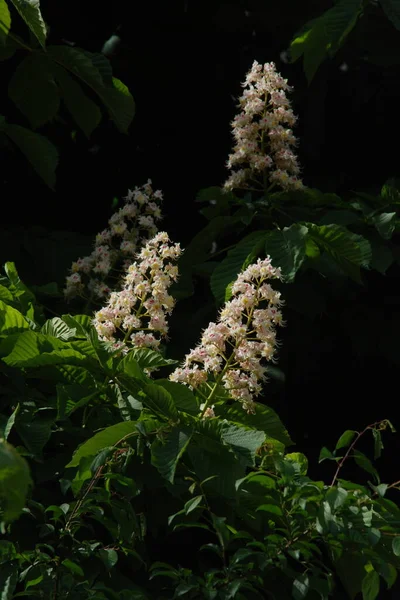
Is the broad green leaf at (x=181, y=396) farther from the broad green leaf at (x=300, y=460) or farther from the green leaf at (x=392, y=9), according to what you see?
the green leaf at (x=392, y=9)

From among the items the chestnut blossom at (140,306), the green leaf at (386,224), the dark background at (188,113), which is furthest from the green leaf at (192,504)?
the dark background at (188,113)

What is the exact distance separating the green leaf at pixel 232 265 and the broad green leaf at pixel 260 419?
511mm

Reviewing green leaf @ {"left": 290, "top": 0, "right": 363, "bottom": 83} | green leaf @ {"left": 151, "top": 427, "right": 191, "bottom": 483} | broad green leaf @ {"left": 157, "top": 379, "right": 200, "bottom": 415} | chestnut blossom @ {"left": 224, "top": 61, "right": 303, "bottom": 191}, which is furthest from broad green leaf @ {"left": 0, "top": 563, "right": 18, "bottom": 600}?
green leaf @ {"left": 290, "top": 0, "right": 363, "bottom": 83}

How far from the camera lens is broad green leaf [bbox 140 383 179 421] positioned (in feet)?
7.10

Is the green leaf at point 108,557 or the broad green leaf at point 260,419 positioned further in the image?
the broad green leaf at point 260,419

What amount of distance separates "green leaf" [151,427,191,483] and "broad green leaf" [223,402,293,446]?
0.25 metres

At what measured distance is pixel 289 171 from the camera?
11.4 feet

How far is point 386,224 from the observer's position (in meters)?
3.15

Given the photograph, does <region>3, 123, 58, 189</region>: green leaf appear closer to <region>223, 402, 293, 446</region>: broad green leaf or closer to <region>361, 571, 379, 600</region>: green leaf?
<region>223, 402, 293, 446</region>: broad green leaf

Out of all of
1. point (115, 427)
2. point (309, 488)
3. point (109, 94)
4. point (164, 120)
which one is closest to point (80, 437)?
point (115, 427)

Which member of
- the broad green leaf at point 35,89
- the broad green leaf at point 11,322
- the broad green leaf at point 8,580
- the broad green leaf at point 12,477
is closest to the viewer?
the broad green leaf at point 12,477

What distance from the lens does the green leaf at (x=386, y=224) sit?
10.2ft

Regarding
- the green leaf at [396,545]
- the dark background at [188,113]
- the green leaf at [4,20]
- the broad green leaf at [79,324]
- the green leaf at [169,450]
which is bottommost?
the dark background at [188,113]

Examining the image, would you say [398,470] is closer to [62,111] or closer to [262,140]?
[262,140]
